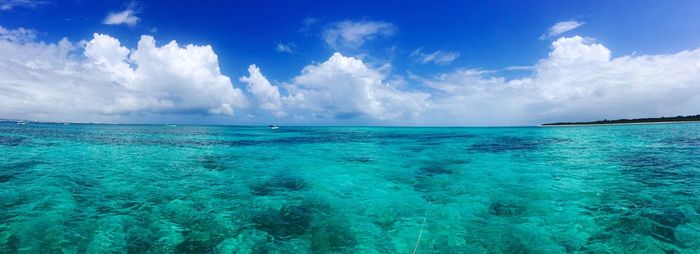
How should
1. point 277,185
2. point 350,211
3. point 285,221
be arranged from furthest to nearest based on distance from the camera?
point 277,185 → point 350,211 → point 285,221

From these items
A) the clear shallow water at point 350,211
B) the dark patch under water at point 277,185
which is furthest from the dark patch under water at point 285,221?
the dark patch under water at point 277,185

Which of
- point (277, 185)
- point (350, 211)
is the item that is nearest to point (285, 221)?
point (350, 211)

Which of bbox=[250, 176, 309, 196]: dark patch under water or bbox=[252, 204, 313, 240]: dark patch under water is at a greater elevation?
bbox=[250, 176, 309, 196]: dark patch under water

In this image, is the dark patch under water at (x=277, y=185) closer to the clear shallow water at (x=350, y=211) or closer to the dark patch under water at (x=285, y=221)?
the clear shallow water at (x=350, y=211)

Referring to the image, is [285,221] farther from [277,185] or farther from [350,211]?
[277,185]

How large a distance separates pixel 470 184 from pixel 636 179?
912cm

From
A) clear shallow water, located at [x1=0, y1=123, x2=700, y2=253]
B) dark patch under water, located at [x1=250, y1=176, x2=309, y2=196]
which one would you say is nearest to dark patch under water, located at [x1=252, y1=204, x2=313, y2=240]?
clear shallow water, located at [x1=0, y1=123, x2=700, y2=253]

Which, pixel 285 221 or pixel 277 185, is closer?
pixel 285 221

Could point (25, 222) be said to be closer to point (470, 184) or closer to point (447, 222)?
point (447, 222)

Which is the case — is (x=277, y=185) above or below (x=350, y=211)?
above

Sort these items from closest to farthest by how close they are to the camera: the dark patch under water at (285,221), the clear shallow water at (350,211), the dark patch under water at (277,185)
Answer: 1. the clear shallow water at (350,211)
2. the dark patch under water at (285,221)
3. the dark patch under water at (277,185)

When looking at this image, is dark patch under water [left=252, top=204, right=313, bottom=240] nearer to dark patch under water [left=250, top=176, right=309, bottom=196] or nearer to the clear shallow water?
the clear shallow water

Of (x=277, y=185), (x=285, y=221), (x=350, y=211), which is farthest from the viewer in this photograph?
(x=277, y=185)

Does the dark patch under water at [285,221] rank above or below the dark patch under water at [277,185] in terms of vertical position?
below
